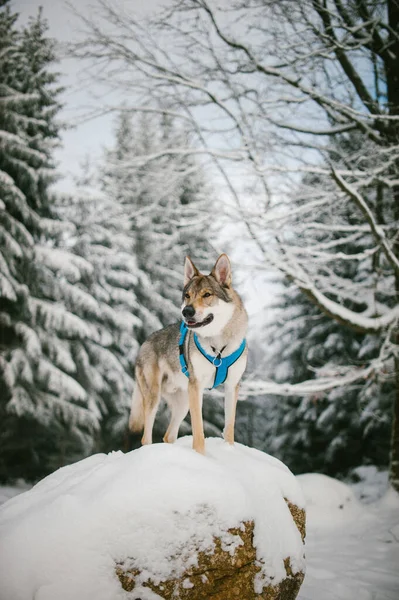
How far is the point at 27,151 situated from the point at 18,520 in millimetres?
12528

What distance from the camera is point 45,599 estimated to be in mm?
2289

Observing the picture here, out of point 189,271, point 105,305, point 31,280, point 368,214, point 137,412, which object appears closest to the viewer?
point 189,271

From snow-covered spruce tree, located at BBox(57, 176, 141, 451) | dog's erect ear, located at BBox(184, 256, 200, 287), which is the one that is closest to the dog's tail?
dog's erect ear, located at BBox(184, 256, 200, 287)

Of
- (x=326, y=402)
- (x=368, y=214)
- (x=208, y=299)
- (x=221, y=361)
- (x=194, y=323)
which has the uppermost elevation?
(x=368, y=214)

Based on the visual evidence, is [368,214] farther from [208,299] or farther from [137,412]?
[137,412]

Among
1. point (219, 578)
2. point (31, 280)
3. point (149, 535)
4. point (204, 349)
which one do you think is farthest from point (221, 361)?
point (31, 280)

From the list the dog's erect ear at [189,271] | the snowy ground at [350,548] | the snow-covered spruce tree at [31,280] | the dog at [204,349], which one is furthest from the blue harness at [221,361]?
the snow-covered spruce tree at [31,280]

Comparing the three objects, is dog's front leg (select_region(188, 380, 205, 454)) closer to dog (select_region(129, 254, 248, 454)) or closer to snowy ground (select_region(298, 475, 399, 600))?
dog (select_region(129, 254, 248, 454))

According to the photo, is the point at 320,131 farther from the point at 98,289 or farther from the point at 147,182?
Result: the point at 98,289

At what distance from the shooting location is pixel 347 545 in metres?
6.34

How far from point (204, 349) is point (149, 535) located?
1.53m

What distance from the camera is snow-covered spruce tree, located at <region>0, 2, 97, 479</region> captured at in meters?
11.8

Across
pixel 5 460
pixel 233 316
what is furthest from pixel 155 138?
pixel 233 316

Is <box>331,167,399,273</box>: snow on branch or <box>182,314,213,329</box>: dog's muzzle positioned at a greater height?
<box>331,167,399,273</box>: snow on branch
